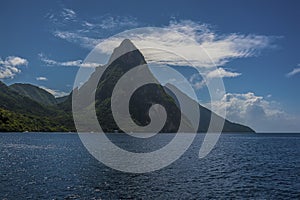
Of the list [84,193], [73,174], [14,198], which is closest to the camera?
[14,198]

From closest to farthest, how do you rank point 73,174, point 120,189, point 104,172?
point 120,189 → point 73,174 → point 104,172

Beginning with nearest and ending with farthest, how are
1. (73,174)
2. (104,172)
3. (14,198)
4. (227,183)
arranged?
(14,198) < (227,183) < (73,174) < (104,172)

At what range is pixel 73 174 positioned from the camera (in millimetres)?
72312

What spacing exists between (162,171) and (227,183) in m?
21.0

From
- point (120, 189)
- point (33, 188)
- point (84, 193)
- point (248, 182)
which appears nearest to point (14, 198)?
point (33, 188)

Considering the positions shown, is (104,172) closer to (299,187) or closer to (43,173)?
(43,173)

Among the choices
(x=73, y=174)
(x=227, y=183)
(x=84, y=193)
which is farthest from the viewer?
(x=73, y=174)

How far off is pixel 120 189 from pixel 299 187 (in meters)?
37.7

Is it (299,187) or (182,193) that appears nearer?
(182,193)

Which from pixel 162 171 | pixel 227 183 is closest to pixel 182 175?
pixel 162 171

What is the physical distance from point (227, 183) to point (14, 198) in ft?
144

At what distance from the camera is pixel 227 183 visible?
65500 mm

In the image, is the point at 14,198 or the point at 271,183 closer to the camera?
the point at 14,198

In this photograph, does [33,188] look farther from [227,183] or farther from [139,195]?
[227,183]
